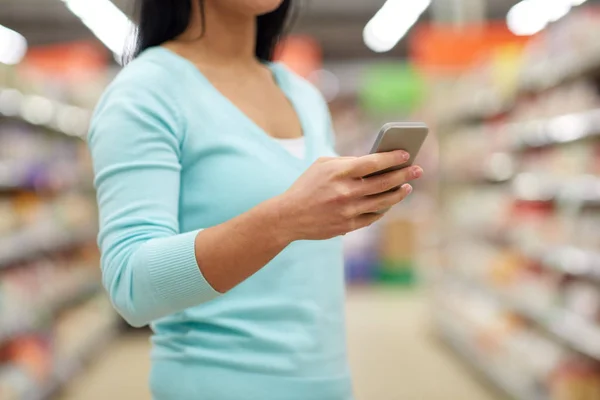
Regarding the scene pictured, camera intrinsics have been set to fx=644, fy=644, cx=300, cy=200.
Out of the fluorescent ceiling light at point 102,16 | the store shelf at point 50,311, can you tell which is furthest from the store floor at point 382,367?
the fluorescent ceiling light at point 102,16

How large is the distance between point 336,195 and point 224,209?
25 cm

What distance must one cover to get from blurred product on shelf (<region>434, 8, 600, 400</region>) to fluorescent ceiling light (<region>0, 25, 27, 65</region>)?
8.98m

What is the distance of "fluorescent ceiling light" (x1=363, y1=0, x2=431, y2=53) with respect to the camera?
9836mm

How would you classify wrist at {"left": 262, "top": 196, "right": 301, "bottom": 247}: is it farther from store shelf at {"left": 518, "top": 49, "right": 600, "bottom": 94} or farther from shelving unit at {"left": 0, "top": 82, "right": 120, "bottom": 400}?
shelving unit at {"left": 0, "top": 82, "right": 120, "bottom": 400}

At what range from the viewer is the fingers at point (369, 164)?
0.83 meters

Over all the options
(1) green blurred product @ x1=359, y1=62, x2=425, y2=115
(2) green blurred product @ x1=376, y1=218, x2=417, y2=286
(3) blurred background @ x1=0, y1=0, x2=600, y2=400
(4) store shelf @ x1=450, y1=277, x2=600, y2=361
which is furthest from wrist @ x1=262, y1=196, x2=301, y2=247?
(1) green blurred product @ x1=359, y1=62, x2=425, y2=115

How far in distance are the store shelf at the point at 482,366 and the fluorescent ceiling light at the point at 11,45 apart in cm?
938

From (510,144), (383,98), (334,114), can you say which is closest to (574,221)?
(510,144)

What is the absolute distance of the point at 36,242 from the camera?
4.32m

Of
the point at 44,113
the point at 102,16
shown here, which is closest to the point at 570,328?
the point at 44,113

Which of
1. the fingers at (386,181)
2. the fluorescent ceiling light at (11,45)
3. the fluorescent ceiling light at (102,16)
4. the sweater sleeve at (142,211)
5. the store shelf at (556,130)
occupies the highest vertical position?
the fingers at (386,181)

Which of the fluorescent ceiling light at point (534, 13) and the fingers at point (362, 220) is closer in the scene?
the fingers at point (362, 220)

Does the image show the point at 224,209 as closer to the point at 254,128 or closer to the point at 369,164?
the point at 254,128

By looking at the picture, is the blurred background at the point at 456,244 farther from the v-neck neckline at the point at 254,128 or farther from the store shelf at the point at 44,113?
the v-neck neckline at the point at 254,128
